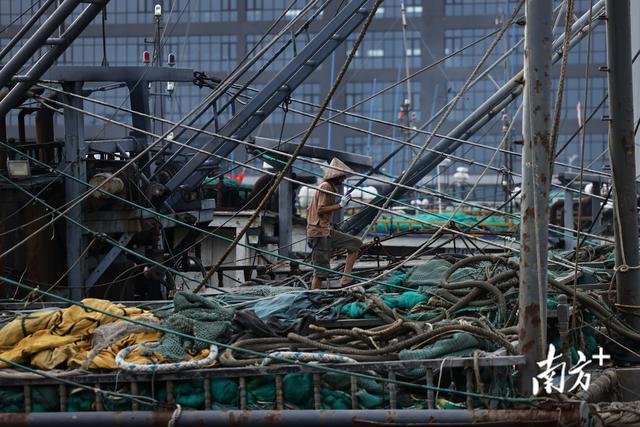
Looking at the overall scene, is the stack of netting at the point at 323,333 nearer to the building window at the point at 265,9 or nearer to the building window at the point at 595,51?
the building window at the point at 265,9

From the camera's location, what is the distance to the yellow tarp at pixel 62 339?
Result: 29.1ft

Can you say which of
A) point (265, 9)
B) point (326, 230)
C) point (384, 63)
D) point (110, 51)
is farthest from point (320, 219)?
point (384, 63)

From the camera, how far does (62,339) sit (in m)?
9.11

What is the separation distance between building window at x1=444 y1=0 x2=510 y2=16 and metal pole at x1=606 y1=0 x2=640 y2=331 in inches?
2410

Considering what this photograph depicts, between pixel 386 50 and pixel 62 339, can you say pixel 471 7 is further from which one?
pixel 62 339

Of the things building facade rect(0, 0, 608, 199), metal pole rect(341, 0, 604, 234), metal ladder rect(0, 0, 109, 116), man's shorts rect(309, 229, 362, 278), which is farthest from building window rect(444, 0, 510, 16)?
metal ladder rect(0, 0, 109, 116)

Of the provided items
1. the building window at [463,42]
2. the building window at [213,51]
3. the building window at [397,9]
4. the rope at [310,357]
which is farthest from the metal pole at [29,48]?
the building window at [397,9]

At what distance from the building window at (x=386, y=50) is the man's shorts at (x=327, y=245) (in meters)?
59.3

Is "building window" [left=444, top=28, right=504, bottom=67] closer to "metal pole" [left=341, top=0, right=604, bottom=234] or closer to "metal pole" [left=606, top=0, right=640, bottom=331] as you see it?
"metal pole" [left=341, top=0, right=604, bottom=234]

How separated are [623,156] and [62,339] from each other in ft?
16.9

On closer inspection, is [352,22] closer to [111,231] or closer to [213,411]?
[111,231]

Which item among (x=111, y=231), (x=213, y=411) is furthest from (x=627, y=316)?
(x=111, y=231)

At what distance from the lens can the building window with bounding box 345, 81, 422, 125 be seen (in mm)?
70438

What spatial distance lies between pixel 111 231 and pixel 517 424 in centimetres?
840
